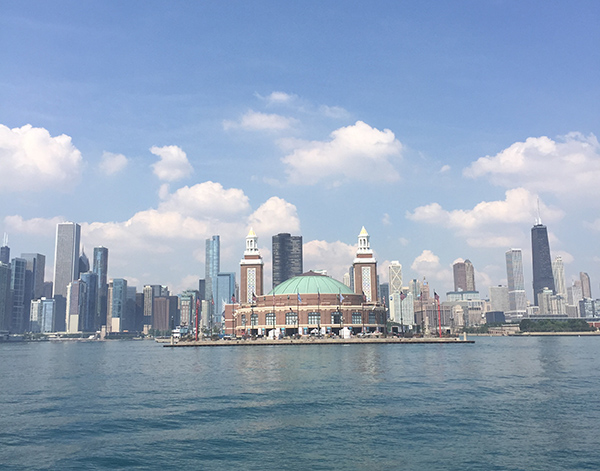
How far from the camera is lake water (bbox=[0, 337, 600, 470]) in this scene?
34.3 meters

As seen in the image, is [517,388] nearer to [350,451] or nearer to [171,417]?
[350,451]

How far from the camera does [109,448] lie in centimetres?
3778

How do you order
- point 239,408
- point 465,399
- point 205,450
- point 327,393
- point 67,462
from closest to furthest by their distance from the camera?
point 67,462 → point 205,450 → point 239,408 → point 465,399 → point 327,393

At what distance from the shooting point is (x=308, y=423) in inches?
1734

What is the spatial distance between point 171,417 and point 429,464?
80.8 feet

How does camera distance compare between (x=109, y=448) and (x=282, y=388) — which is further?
(x=282, y=388)

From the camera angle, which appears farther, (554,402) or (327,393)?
(327,393)

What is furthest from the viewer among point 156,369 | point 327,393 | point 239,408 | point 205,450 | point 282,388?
point 156,369

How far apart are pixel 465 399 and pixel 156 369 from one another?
6123 centimetres

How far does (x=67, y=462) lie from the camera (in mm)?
34500

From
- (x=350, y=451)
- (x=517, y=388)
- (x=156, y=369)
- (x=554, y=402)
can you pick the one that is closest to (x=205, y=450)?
(x=350, y=451)

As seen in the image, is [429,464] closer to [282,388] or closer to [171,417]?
[171,417]

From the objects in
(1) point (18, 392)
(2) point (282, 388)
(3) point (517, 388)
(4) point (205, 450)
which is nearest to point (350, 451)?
(4) point (205, 450)

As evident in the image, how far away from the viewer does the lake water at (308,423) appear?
3428 centimetres
